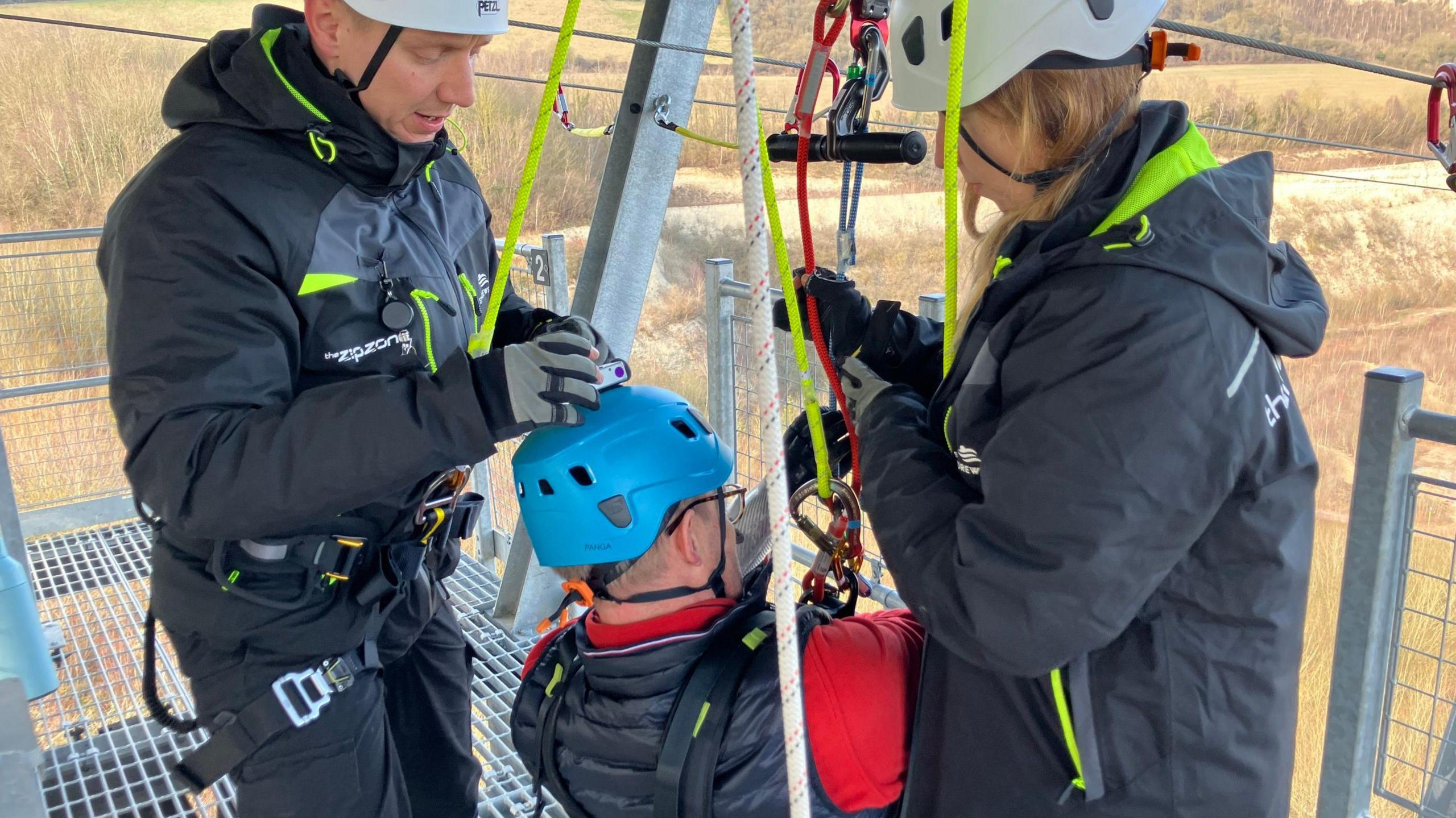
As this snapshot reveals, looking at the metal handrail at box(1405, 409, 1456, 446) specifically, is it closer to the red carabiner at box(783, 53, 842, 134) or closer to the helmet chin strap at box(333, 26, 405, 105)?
the red carabiner at box(783, 53, 842, 134)

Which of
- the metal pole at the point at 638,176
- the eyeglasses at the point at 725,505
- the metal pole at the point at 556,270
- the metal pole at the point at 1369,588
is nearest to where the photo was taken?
the eyeglasses at the point at 725,505

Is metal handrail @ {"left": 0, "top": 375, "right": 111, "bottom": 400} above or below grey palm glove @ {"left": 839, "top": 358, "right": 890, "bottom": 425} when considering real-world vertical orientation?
below

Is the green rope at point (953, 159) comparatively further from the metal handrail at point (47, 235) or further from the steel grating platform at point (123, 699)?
the metal handrail at point (47, 235)

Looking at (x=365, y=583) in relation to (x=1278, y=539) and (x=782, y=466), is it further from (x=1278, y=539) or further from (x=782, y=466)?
(x=1278, y=539)

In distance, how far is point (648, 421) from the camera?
154cm

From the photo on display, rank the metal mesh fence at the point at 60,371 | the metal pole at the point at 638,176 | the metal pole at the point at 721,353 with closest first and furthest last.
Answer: the metal pole at the point at 638,176, the metal pole at the point at 721,353, the metal mesh fence at the point at 60,371

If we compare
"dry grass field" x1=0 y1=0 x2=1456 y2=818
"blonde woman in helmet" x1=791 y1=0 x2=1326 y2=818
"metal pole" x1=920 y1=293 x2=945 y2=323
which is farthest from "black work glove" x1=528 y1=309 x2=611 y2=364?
"dry grass field" x1=0 y1=0 x2=1456 y2=818

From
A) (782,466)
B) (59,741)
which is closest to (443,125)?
(782,466)

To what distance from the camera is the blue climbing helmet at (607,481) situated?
4.83ft

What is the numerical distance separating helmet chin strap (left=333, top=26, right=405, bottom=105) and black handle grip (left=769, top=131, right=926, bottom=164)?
0.60 metres

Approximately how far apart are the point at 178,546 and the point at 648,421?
79 centimetres

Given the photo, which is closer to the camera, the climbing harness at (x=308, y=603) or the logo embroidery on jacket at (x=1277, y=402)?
the logo embroidery on jacket at (x=1277, y=402)

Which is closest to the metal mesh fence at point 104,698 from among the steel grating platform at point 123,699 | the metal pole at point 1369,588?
the steel grating platform at point 123,699

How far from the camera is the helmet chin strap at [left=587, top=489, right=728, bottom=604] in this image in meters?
1.50
